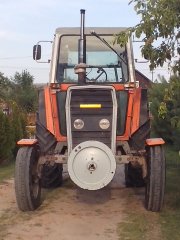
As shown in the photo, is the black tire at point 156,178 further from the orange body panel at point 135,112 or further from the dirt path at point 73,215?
the orange body panel at point 135,112

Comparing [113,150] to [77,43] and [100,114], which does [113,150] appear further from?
[77,43]

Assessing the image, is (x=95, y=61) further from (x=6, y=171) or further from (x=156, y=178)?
(x=6, y=171)

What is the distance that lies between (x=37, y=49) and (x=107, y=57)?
1.16 m

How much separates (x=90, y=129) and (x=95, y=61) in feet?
4.80

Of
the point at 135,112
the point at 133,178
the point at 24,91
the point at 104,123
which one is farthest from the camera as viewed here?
the point at 24,91

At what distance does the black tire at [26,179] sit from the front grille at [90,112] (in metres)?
0.73

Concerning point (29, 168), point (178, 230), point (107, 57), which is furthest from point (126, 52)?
point (178, 230)

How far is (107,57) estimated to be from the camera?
799cm

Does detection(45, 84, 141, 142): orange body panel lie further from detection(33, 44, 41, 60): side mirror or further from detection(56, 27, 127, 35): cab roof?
detection(56, 27, 127, 35): cab roof

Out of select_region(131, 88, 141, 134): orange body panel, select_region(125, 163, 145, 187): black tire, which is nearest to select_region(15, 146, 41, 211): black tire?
select_region(131, 88, 141, 134): orange body panel

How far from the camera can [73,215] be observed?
6.91 metres

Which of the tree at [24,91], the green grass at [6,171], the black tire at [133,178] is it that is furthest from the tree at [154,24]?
the tree at [24,91]

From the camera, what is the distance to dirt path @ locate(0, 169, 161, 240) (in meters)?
5.93

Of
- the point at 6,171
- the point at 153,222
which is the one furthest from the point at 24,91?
the point at 153,222
